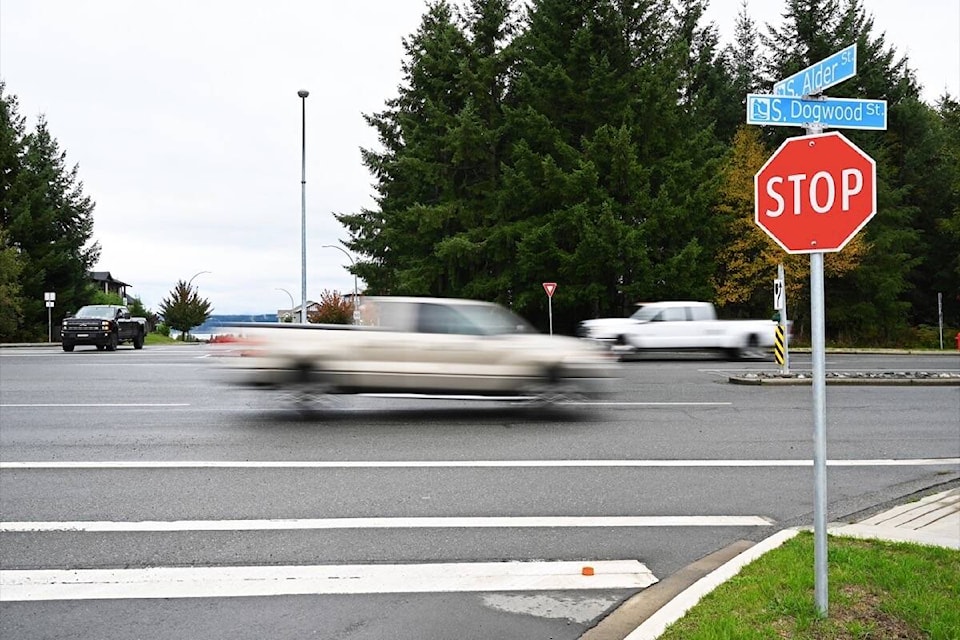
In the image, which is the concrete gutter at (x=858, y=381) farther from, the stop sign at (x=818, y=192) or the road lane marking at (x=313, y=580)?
the stop sign at (x=818, y=192)

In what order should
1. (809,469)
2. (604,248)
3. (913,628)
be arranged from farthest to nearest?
(604,248), (809,469), (913,628)

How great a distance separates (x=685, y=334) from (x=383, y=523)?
66.4 ft

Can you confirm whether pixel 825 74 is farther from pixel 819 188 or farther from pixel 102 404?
pixel 102 404

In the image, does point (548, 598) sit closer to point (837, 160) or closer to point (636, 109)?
point (837, 160)

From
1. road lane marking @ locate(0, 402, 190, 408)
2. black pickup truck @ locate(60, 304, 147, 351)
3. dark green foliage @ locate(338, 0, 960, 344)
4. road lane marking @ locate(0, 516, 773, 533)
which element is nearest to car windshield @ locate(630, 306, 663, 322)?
dark green foliage @ locate(338, 0, 960, 344)

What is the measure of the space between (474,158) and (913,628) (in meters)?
40.6

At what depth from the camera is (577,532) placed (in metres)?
5.95

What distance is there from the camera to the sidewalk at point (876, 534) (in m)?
4.07

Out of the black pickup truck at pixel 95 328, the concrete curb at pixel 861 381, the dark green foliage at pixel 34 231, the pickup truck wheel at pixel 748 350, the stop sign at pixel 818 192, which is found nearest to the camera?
the stop sign at pixel 818 192

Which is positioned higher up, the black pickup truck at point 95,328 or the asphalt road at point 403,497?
the black pickup truck at point 95,328

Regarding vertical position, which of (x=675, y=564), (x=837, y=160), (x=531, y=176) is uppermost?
(x=531, y=176)

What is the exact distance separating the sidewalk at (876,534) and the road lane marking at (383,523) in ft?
2.56

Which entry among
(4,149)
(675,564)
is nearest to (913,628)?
(675,564)

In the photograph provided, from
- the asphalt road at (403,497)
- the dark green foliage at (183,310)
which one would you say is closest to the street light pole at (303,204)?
the asphalt road at (403,497)
